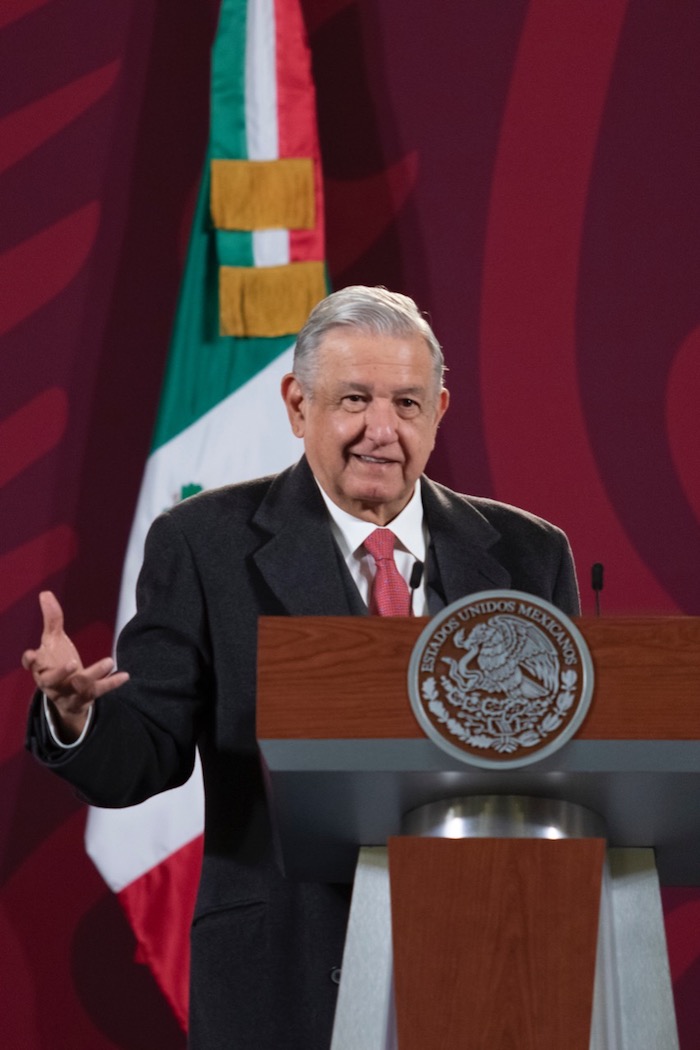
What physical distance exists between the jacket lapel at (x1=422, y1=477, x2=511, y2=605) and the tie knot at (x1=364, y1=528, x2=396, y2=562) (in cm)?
6

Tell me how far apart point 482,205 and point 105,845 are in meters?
1.86

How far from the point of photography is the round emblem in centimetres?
137

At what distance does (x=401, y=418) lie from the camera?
2.09 metres

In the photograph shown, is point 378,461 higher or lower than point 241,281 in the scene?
lower

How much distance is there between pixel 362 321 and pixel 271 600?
423 mm

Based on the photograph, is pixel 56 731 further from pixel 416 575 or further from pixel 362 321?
pixel 362 321

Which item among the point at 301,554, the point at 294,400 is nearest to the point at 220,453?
the point at 294,400

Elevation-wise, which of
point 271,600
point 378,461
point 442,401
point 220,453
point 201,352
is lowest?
point 271,600

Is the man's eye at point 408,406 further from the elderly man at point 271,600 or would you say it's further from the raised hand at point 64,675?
the raised hand at point 64,675

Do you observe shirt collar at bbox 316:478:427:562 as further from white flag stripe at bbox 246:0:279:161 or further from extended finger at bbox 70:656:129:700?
white flag stripe at bbox 246:0:279:161

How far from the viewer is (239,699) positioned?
6.25 ft

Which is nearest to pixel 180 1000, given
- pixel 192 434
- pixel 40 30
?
pixel 192 434

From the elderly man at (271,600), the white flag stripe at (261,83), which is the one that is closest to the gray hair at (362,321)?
the elderly man at (271,600)

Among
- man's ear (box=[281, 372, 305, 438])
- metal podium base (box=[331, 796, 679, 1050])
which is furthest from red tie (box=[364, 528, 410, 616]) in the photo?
metal podium base (box=[331, 796, 679, 1050])
